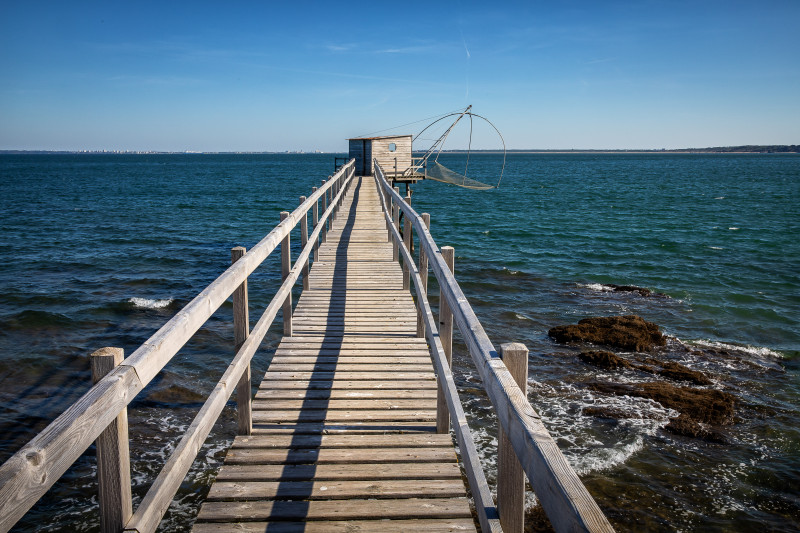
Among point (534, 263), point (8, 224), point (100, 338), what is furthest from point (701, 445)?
point (8, 224)

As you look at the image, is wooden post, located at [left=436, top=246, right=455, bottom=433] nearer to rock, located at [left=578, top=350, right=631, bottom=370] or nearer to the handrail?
the handrail

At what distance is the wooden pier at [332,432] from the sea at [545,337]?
6.13 feet

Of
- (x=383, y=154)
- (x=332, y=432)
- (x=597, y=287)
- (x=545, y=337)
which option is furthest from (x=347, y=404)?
(x=383, y=154)

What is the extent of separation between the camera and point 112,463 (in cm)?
186

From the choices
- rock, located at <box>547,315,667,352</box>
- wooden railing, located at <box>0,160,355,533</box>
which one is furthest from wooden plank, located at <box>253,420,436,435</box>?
rock, located at <box>547,315,667,352</box>

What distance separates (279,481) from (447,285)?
5.32ft

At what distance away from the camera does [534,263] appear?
19328mm

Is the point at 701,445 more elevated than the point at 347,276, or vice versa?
the point at 347,276

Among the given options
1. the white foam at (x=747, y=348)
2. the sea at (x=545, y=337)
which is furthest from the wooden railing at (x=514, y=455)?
the white foam at (x=747, y=348)

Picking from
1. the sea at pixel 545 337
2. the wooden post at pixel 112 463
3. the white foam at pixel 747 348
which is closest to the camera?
the wooden post at pixel 112 463

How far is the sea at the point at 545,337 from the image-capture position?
20.2 ft

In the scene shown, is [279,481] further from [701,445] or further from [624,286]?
[624,286]

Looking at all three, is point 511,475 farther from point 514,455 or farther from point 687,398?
point 687,398

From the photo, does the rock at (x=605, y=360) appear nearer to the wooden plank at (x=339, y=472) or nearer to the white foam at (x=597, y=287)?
the white foam at (x=597, y=287)
